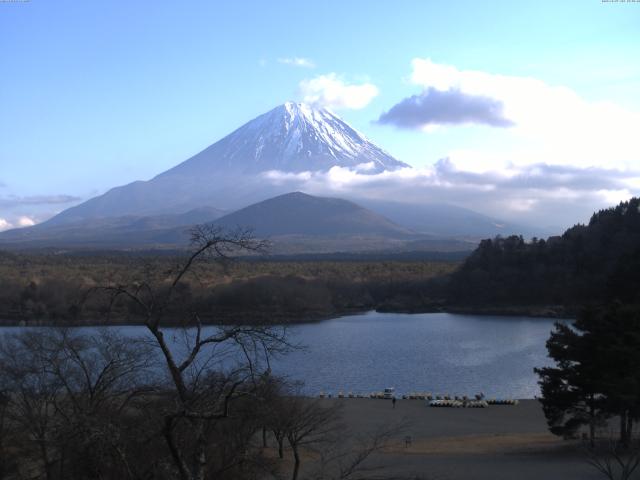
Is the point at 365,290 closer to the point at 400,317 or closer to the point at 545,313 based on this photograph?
the point at 400,317

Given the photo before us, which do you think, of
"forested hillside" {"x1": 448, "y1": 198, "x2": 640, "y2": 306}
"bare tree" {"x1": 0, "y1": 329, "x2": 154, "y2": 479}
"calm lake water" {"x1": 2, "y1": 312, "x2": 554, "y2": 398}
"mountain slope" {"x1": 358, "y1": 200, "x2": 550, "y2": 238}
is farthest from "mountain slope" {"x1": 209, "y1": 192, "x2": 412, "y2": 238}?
"bare tree" {"x1": 0, "y1": 329, "x2": 154, "y2": 479}

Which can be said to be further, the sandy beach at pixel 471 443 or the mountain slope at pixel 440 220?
the mountain slope at pixel 440 220

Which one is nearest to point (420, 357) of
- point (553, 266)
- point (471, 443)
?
point (471, 443)

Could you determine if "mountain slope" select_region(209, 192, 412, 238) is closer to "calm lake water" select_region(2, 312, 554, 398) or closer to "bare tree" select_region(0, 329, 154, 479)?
"calm lake water" select_region(2, 312, 554, 398)

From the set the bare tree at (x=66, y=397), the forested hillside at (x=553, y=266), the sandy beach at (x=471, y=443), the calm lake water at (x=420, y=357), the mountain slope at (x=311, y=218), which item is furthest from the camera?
the mountain slope at (x=311, y=218)

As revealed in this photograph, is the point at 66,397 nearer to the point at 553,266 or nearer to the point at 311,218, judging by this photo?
the point at 553,266

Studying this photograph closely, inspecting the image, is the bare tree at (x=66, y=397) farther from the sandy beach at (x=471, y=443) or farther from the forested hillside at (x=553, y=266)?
the forested hillside at (x=553, y=266)

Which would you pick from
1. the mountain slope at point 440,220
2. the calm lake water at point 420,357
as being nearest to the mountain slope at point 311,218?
the mountain slope at point 440,220
